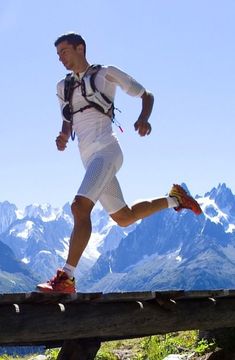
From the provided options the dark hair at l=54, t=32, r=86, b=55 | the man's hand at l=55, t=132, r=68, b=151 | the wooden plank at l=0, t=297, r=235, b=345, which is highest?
the dark hair at l=54, t=32, r=86, b=55

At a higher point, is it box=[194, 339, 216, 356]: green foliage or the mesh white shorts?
the mesh white shorts

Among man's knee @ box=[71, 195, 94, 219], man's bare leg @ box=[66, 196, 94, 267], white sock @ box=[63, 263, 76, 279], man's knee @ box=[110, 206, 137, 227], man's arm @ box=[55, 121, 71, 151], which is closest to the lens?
white sock @ box=[63, 263, 76, 279]

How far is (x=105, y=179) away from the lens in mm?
7539

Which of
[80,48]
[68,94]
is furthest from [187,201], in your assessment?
[80,48]

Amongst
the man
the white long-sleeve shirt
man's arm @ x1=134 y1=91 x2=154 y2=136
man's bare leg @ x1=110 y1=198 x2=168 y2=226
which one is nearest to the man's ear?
the man

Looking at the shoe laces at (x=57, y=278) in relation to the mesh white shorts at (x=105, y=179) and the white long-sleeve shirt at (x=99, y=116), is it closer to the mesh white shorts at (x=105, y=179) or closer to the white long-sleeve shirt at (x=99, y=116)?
the mesh white shorts at (x=105, y=179)

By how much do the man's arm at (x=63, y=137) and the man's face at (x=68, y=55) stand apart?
87 cm

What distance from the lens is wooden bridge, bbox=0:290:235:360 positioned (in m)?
6.14

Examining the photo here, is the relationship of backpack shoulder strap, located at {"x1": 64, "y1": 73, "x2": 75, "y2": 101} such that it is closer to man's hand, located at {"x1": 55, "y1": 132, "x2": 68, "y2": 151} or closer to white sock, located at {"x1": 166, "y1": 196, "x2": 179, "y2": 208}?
→ man's hand, located at {"x1": 55, "y1": 132, "x2": 68, "y2": 151}

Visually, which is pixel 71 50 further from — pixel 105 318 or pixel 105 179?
pixel 105 318

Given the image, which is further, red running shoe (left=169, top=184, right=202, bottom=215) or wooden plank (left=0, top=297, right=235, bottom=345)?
red running shoe (left=169, top=184, right=202, bottom=215)

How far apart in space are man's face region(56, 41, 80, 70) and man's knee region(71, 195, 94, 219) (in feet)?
5.97

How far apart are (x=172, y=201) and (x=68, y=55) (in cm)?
255

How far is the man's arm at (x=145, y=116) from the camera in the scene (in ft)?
25.3
